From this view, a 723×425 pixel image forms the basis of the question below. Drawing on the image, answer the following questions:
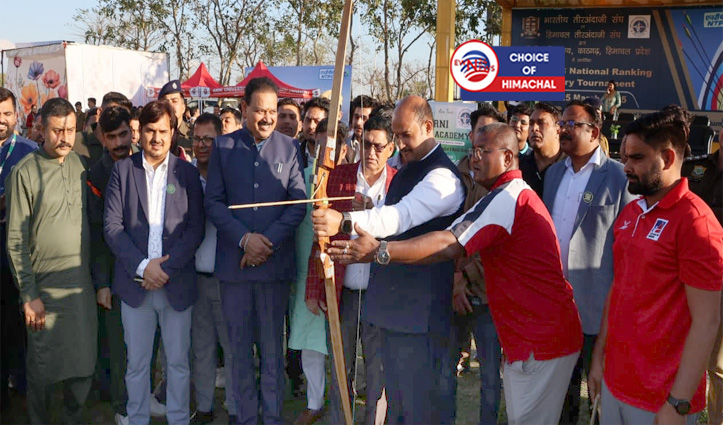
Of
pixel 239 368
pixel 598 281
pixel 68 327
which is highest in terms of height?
pixel 598 281

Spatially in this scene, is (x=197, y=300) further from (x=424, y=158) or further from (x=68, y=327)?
(x=424, y=158)

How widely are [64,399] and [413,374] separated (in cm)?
232

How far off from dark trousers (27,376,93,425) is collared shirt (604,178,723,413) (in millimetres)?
3034

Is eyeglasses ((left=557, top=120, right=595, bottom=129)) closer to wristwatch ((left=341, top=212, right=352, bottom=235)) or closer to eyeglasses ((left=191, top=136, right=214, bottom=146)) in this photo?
wristwatch ((left=341, top=212, right=352, bottom=235))

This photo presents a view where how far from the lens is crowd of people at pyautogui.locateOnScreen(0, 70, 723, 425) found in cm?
254

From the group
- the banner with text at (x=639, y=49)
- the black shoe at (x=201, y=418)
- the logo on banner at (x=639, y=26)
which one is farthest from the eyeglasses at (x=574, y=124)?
the logo on banner at (x=639, y=26)

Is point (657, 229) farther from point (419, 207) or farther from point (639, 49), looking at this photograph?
point (639, 49)

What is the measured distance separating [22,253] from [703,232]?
3.34m

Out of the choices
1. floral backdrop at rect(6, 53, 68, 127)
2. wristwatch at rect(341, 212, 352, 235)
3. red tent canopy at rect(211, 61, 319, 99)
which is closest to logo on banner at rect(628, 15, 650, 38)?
red tent canopy at rect(211, 61, 319, 99)

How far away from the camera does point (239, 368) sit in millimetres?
3830

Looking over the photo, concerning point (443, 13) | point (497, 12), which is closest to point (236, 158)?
point (443, 13)

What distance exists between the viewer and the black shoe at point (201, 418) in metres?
4.13

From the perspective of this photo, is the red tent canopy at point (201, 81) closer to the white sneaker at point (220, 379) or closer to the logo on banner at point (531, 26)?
the logo on banner at point (531, 26)

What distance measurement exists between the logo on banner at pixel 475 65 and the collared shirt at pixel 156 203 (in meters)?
3.83
